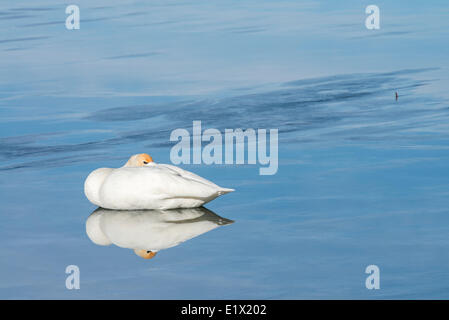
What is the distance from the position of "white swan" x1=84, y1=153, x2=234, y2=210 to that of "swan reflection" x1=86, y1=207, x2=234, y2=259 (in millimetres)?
133

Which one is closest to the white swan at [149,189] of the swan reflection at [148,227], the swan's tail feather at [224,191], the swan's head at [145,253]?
the swan's tail feather at [224,191]

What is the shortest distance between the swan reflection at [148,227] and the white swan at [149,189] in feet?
0.44

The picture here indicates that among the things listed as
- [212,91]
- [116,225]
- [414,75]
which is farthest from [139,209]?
[414,75]

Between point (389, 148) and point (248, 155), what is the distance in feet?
7.56

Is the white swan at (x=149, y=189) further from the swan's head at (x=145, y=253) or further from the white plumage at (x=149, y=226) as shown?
the swan's head at (x=145, y=253)

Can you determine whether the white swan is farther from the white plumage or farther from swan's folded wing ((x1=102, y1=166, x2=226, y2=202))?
the white plumage

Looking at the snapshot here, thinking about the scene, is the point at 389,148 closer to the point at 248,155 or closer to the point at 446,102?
the point at 248,155

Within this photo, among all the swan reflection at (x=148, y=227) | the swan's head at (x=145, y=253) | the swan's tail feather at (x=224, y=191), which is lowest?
the swan's head at (x=145, y=253)

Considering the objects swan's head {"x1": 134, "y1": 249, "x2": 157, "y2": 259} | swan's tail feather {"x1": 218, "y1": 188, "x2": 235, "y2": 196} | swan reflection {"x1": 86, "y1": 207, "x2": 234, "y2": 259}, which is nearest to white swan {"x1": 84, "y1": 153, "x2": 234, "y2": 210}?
swan's tail feather {"x1": 218, "y1": 188, "x2": 235, "y2": 196}

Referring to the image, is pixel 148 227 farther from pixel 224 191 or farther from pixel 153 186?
pixel 224 191

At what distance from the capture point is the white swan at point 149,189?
14.8 meters

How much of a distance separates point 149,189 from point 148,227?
647 mm

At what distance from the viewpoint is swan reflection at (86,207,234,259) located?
13758 millimetres

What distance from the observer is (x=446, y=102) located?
21.6m
